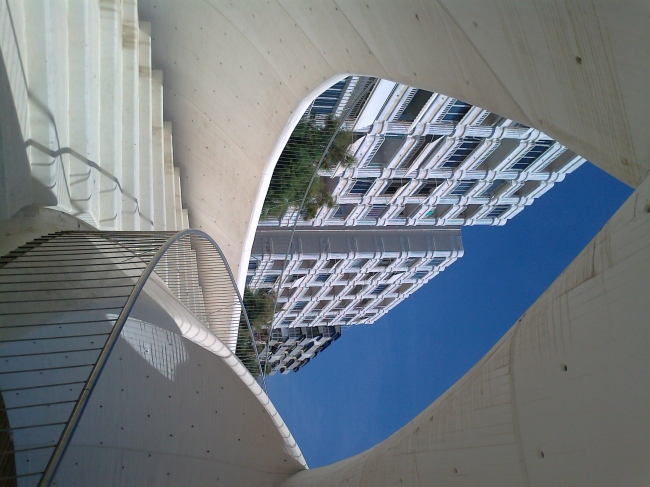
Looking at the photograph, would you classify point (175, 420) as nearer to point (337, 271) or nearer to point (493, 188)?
point (337, 271)

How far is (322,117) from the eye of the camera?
39.8 feet

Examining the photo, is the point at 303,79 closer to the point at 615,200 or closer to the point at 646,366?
the point at 646,366

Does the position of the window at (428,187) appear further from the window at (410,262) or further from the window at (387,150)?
the window at (410,262)

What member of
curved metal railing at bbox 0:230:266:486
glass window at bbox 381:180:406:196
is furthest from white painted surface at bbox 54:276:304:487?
glass window at bbox 381:180:406:196

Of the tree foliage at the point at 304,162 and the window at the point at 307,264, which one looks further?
the window at the point at 307,264

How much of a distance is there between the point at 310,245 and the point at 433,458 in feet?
47.7

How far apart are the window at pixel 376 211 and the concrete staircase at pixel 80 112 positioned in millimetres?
10970

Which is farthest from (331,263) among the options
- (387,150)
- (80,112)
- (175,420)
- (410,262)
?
(80,112)

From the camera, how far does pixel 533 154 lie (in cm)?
1639

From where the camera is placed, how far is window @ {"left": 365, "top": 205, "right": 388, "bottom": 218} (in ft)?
60.4

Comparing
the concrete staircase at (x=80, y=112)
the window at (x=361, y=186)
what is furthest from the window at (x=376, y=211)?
the concrete staircase at (x=80, y=112)

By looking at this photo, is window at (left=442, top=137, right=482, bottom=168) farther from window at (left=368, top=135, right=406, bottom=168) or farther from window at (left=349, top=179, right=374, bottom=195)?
window at (left=349, top=179, right=374, bottom=195)

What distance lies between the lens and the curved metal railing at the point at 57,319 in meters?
3.08

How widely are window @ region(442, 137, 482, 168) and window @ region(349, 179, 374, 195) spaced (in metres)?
2.25
